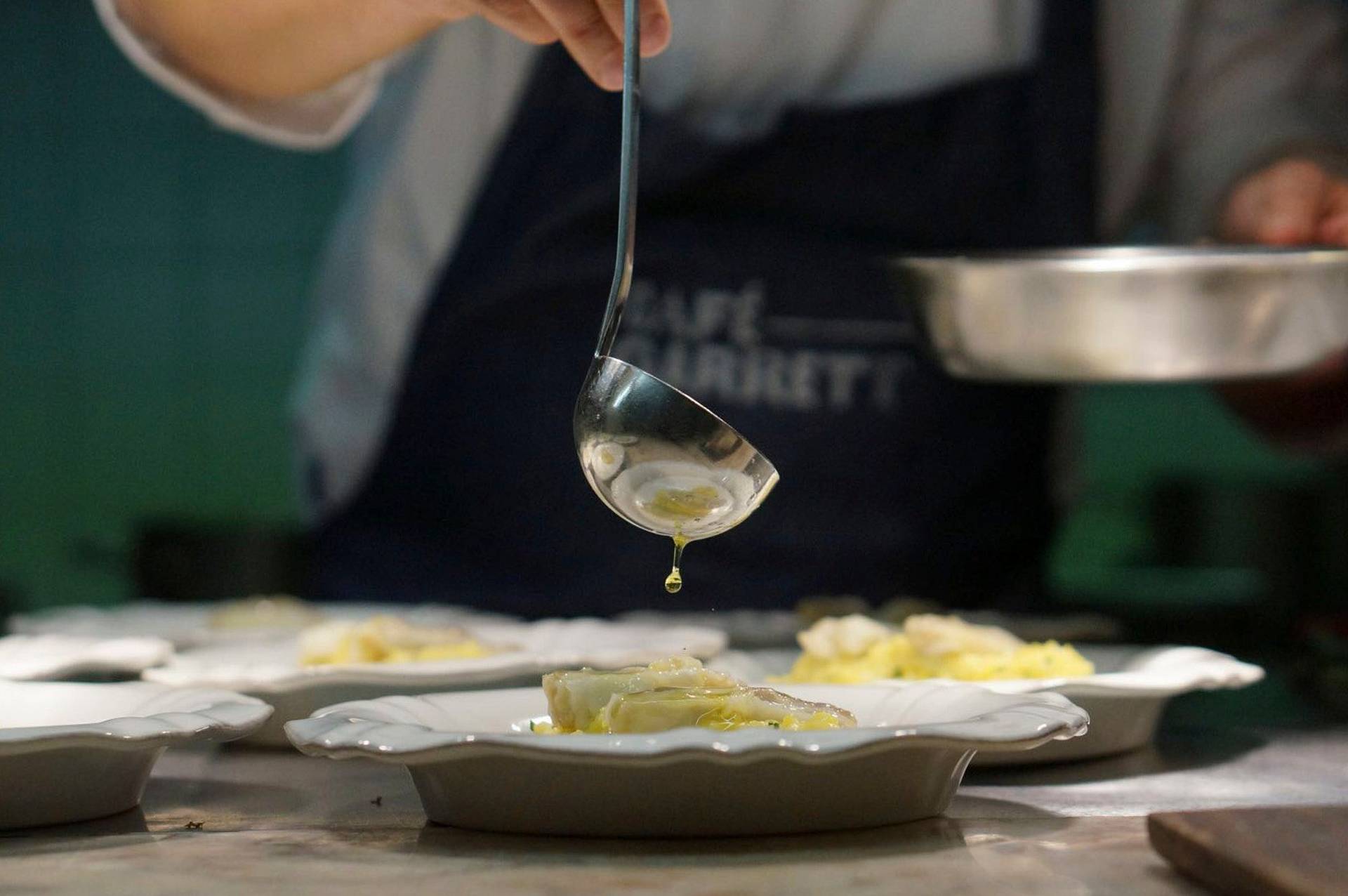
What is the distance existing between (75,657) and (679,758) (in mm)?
645

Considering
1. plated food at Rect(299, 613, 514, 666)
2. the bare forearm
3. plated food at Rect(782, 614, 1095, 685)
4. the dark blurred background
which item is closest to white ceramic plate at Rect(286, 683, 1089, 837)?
plated food at Rect(782, 614, 1095, 685)

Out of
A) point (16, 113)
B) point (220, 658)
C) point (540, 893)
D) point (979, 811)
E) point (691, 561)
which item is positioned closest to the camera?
point (540, 893)

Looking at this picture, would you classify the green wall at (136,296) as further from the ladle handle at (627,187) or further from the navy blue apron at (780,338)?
the ladle handle at (627,187)

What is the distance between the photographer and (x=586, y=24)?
1088 mm

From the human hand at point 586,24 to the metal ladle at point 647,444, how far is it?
11 centimetres

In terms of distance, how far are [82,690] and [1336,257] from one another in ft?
2.56

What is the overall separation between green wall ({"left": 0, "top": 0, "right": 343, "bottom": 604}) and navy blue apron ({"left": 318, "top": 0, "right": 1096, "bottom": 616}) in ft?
4.17

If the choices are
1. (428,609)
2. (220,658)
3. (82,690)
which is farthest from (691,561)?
(82,690)

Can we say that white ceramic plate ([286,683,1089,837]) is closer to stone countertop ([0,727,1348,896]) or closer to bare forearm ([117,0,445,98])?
stone countertop ([0,727,1348,896])

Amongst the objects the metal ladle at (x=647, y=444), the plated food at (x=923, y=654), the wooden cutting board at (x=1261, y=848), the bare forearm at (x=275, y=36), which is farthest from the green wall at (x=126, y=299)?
the wooden cutting board at (x=1261, y=848)

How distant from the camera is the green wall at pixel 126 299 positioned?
307cm

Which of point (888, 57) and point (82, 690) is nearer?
point (82, 690)

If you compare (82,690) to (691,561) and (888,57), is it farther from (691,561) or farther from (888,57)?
(888,57)

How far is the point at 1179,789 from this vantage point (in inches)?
36.1
